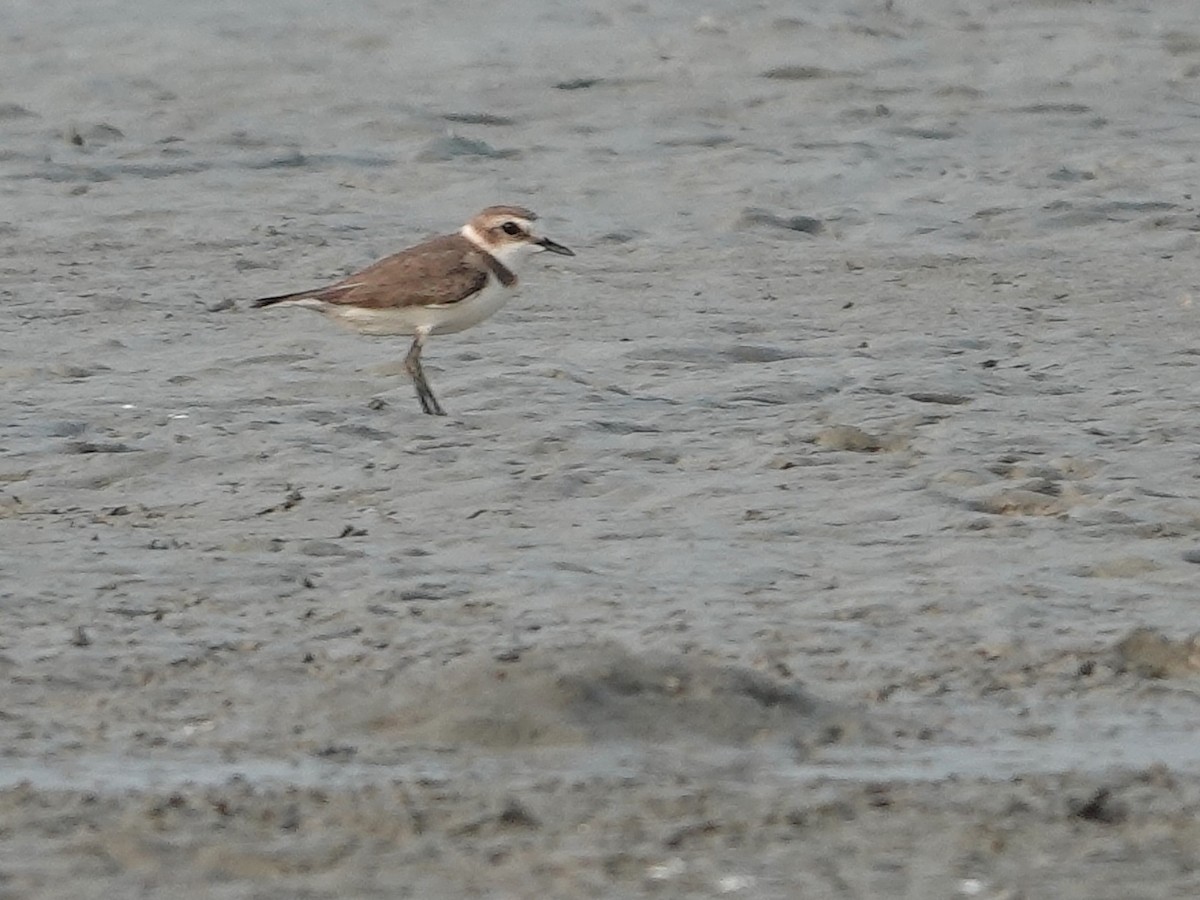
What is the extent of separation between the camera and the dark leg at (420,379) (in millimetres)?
10516

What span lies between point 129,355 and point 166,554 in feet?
9.85

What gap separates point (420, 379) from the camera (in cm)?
1065

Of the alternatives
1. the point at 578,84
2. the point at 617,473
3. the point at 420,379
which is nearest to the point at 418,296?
the point at 420,379

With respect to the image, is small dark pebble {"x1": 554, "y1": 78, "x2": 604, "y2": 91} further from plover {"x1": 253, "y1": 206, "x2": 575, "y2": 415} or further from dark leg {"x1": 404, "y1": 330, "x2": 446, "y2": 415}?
dark leg {"x1": 404, "y1": 330, "x2": 446, "y2": 415}

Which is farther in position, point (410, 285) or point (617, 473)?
point (410, 285)

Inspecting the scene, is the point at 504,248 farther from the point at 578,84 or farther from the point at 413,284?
the point at 578,84

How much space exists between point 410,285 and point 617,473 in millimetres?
1893

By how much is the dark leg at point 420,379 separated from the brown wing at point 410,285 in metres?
0.16

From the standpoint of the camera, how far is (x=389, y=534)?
29.0ft


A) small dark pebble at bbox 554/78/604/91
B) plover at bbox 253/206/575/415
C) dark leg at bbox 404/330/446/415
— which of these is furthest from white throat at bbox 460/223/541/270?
small dark pebble at bbox 554/78/604/91

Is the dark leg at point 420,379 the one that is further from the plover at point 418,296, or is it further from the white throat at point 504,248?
the white throat at point 504,248

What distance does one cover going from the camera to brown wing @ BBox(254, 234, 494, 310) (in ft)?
36.3

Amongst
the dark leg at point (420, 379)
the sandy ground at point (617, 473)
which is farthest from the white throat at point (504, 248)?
the dark leg at point (420, 379)

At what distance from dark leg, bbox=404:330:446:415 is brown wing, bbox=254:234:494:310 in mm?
158
